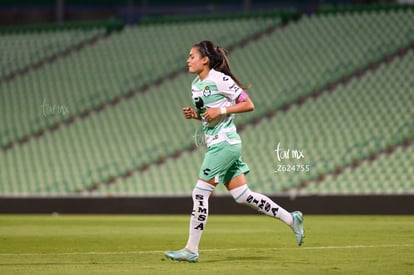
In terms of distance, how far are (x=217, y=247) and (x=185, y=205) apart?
9528mm

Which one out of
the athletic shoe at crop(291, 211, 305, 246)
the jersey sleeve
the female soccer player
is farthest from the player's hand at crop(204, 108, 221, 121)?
the athletic shoe at crop(291, 211, 305, 246)

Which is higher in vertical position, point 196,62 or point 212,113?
point 196,62

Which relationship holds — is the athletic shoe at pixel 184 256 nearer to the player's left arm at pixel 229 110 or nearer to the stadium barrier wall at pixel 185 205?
the player's left arm at pixel 229 110

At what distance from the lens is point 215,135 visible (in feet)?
29.6

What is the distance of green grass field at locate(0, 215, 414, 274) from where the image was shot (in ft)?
27.0

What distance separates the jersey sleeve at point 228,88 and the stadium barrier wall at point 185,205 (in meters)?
10.1

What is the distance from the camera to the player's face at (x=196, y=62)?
9.12 metres

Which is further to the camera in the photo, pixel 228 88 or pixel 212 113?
pixel 228 88

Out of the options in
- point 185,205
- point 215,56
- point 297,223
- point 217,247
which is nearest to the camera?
point 215,56

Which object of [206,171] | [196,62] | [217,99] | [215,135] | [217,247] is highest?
[196,62]

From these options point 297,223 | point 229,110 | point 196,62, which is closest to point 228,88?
point 229,110

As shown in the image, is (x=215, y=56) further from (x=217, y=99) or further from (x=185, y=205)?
(x=185, y=205)

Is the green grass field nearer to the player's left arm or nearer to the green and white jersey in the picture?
the green and white jersey

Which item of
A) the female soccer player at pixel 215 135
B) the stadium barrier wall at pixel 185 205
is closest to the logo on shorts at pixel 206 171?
the female soccer player at pixel 215 135
